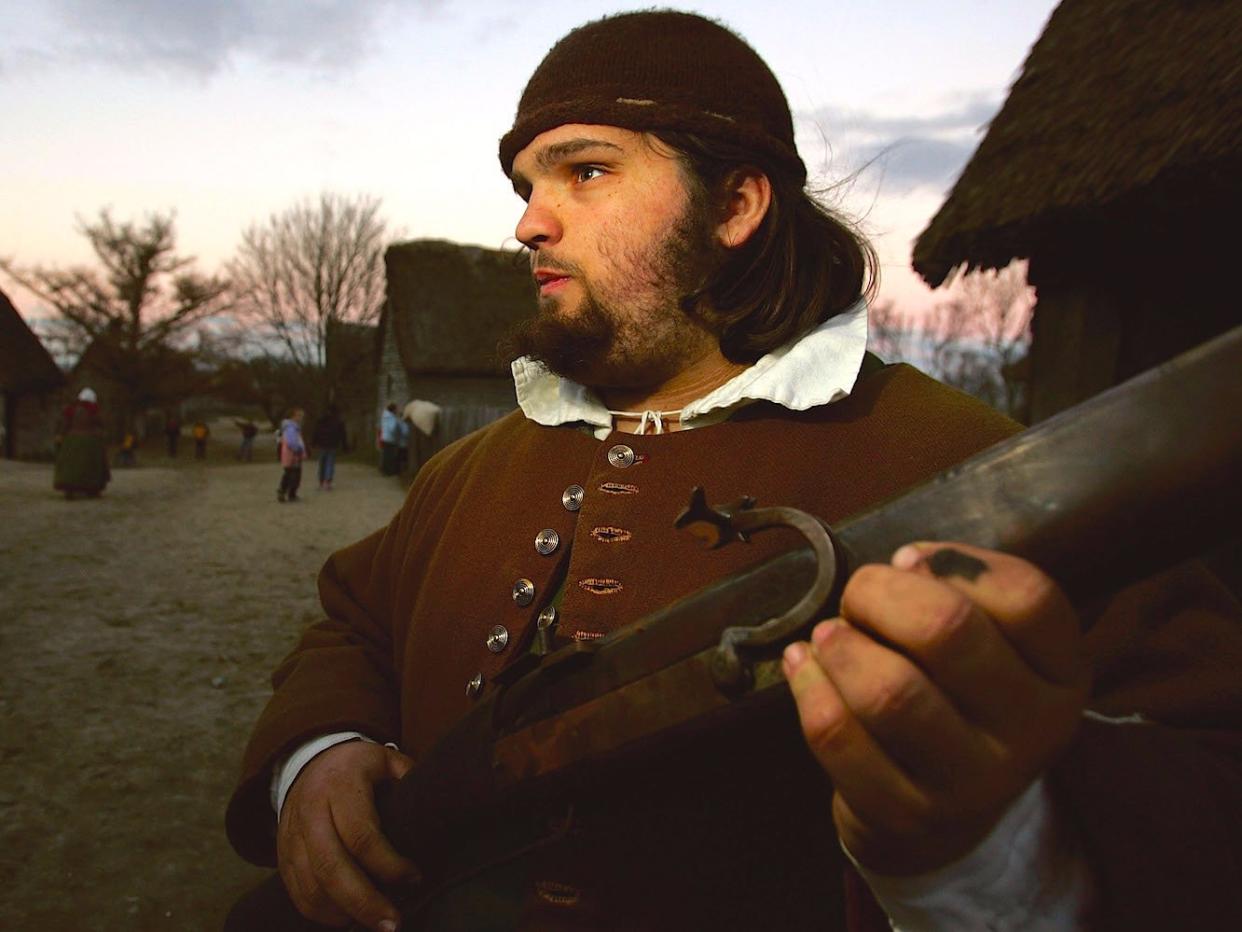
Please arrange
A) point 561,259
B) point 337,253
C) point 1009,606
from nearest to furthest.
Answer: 1. point 1009,606
2. point 561,259
3. point 337,253

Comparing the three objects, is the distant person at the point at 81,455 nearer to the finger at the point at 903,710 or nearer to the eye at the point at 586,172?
the eye at the point at 586,172

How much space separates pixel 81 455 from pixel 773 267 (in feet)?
50.4

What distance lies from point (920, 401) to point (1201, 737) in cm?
73

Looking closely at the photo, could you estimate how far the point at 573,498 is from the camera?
1687mm

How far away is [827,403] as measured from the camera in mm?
1625

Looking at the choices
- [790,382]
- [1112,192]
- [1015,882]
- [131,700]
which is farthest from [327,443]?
[1015,882]

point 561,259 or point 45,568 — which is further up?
point 561,259

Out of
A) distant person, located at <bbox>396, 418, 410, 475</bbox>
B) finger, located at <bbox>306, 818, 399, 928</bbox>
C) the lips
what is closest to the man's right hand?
finger, located at <bbox>306, 818, 399, 928</bbox>

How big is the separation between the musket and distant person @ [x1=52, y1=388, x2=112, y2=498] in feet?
51.0

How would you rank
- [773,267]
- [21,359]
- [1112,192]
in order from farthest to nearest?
[21,359] < [1112,192] < [773,267]

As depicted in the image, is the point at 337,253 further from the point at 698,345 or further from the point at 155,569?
the point at 698,345

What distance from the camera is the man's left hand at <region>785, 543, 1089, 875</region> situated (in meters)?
0.79

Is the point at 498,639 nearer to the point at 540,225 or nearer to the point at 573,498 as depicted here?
the point at 573,498

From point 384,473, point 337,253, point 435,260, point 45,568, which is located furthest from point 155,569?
point 337,253
